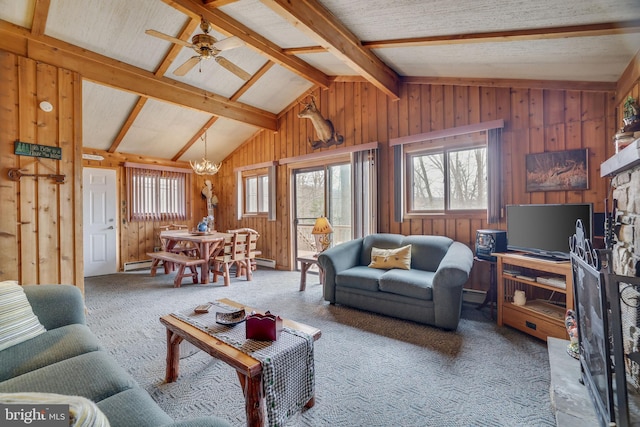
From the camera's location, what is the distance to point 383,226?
4.35m

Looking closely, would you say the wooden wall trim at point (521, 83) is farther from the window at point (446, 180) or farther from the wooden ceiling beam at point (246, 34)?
the wooden ceiling beam at point (246, 34)

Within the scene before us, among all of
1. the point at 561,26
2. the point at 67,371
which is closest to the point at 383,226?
the point at 561,26

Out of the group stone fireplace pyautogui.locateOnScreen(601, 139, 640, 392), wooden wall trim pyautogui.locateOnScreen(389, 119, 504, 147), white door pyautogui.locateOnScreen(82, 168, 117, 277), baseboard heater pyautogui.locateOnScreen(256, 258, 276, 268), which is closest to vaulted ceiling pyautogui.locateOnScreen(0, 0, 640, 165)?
wooden wall trim pyautogui.locateOnScreen(389, 119, 504, 147)

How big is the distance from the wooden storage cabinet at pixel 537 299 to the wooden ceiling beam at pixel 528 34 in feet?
5.55

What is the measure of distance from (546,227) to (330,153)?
10.5 feet

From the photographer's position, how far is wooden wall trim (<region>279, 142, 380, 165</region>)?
4383 millimetres

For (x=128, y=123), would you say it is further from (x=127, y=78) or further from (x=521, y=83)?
(x=521, y=83)

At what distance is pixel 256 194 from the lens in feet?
21.6

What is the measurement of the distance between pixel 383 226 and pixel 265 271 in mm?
2598

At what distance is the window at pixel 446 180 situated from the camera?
3.60 metres

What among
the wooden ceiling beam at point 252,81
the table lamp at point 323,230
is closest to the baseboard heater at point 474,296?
the table lamp at point 323,230

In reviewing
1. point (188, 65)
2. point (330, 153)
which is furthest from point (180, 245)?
point (188, 65)

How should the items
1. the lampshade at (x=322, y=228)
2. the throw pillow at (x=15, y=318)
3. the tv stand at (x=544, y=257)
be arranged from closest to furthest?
the throw pillow at (x=15, y=318)
the tv stand at (x=544, y=257)
the lampshade at (x=322, y=228)

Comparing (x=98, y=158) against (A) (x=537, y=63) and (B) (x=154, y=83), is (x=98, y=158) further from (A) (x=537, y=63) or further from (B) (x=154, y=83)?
(A) (x=537, y=63)
